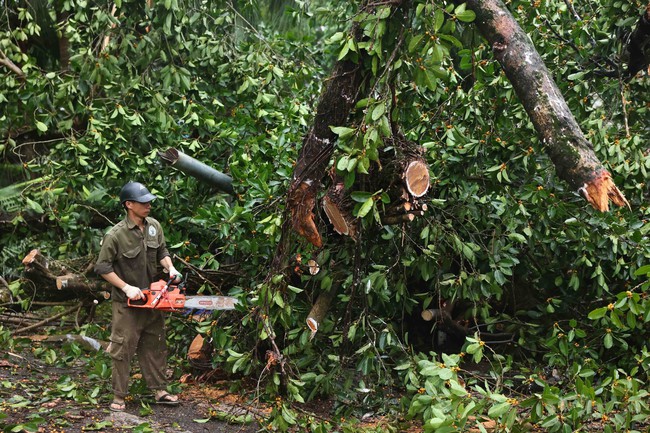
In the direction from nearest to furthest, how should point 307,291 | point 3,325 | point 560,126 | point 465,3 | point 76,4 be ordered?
point 560,126
point 465,3
point 307,291
point 76,4
point 3,325

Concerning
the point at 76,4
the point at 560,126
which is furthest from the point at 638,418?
the point at 76,4

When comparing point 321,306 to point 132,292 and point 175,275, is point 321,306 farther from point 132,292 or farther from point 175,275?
point 132,292

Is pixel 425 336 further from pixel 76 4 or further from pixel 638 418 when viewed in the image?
pixel 76 4

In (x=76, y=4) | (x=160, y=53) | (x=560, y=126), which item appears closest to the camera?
(x=560, y=126)

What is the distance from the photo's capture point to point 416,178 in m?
4.49

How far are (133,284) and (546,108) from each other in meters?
3.11

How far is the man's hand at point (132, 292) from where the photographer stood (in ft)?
16.8

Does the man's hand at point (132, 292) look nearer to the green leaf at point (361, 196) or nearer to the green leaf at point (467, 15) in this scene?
the green leaf at point (361, 196)

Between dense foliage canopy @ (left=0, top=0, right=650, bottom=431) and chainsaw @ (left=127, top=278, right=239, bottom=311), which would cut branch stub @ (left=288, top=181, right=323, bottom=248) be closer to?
dense foliage canopy @ (left=0, top=0, right=650, bottom=431)

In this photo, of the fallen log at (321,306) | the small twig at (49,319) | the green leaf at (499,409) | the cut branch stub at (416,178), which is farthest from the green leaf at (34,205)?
the green leaf at (499,409)

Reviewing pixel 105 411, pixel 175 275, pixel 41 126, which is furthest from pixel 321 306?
pixel 41 126

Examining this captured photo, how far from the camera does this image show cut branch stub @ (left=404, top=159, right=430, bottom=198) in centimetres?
447

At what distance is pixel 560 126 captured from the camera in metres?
3.53

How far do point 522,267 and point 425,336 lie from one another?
1.26m
